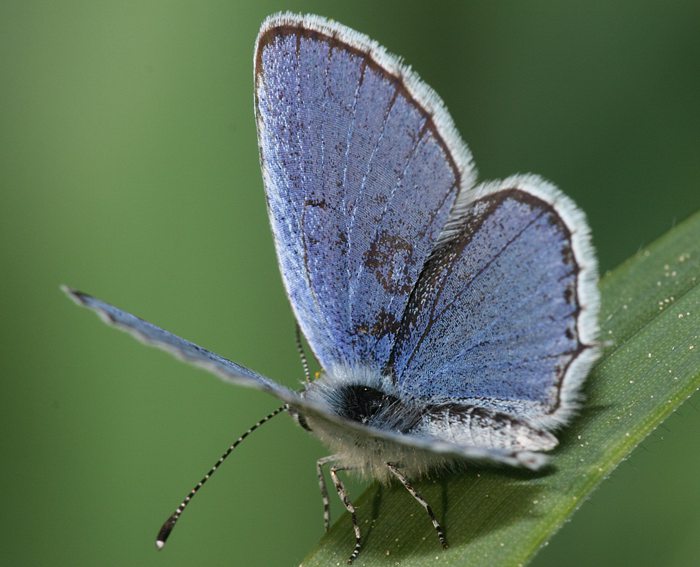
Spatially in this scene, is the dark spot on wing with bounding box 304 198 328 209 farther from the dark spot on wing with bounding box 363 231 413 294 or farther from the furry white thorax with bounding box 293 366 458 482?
the furry white thorax with bounding box 293 366 458 482

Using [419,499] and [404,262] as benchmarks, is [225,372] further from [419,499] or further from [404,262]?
[404,262]

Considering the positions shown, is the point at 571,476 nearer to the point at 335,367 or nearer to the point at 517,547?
the point at 517,547

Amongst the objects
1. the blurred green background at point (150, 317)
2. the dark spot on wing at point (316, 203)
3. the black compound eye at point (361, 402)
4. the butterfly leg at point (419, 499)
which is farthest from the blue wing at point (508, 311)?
the blurred green background at point (150, 317)

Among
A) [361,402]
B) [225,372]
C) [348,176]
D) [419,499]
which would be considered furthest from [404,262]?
[225,372]

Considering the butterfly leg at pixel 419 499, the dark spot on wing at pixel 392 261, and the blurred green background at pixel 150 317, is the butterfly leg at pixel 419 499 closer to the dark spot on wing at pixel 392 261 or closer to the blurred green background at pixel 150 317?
the dark spot on wing at pixel 392 261

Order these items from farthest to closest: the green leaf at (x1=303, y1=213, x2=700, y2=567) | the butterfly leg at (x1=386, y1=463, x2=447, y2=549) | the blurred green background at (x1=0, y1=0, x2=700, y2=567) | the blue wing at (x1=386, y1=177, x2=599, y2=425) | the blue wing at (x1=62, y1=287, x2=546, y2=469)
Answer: the blurred green background at (x1=0, y1=0, x2=700, y2=567) → the blue wing at (x1=386, y1=177, x2=599, y2=425) → the butterfly leg at (x1=386, y1=463, x2=447, y2=549) → the green leaf at (x1=303, y1=213, x2=700, y2=567) → the blue wing at (x1=62, y1=287, x2=546, y2=469)

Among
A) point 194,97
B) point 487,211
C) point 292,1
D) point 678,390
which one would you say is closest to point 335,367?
point 487,211

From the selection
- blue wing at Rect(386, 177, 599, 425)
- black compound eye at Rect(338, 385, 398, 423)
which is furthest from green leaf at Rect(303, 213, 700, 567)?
black compound eye at Rect(338, 385, 398, 423)
